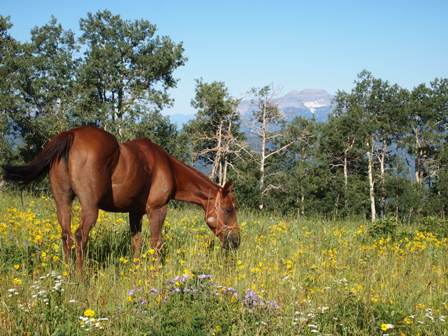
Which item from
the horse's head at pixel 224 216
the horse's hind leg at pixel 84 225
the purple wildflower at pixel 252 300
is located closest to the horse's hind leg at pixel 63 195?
the horse's hind leg at pixel 84 225

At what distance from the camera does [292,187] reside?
63125mm

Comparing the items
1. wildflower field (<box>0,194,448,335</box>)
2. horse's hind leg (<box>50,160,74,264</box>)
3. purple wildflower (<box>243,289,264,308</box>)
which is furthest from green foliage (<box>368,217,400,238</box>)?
horse's hind leg (<box>50,160,74,264</box>)

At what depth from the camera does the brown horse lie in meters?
5.61

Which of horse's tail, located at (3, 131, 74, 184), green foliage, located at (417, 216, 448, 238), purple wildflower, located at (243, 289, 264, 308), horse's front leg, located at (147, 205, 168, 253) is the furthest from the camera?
green foliage, located at (417, 216, 448, 238)

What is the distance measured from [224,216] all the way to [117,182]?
7.10ft

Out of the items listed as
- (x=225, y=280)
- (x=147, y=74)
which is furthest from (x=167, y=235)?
(x=147, y=74)

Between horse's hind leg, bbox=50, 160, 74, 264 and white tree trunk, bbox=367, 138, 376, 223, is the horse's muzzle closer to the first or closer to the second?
horse's hind leg, bbox=50, 160, 74, 264

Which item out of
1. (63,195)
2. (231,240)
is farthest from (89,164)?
(231,240)

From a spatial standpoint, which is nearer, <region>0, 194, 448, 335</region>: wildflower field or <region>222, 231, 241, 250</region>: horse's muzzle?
<region>0, 194, 448, 335</region>: wildflower field

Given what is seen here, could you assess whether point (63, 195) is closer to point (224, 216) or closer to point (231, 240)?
point (224, 216)

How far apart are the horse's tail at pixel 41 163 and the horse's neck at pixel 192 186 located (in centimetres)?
229

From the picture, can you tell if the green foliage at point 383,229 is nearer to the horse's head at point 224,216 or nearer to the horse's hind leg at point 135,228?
the horse's head at point 224,216

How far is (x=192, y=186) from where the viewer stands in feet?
25.5

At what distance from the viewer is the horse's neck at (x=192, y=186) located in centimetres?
766
